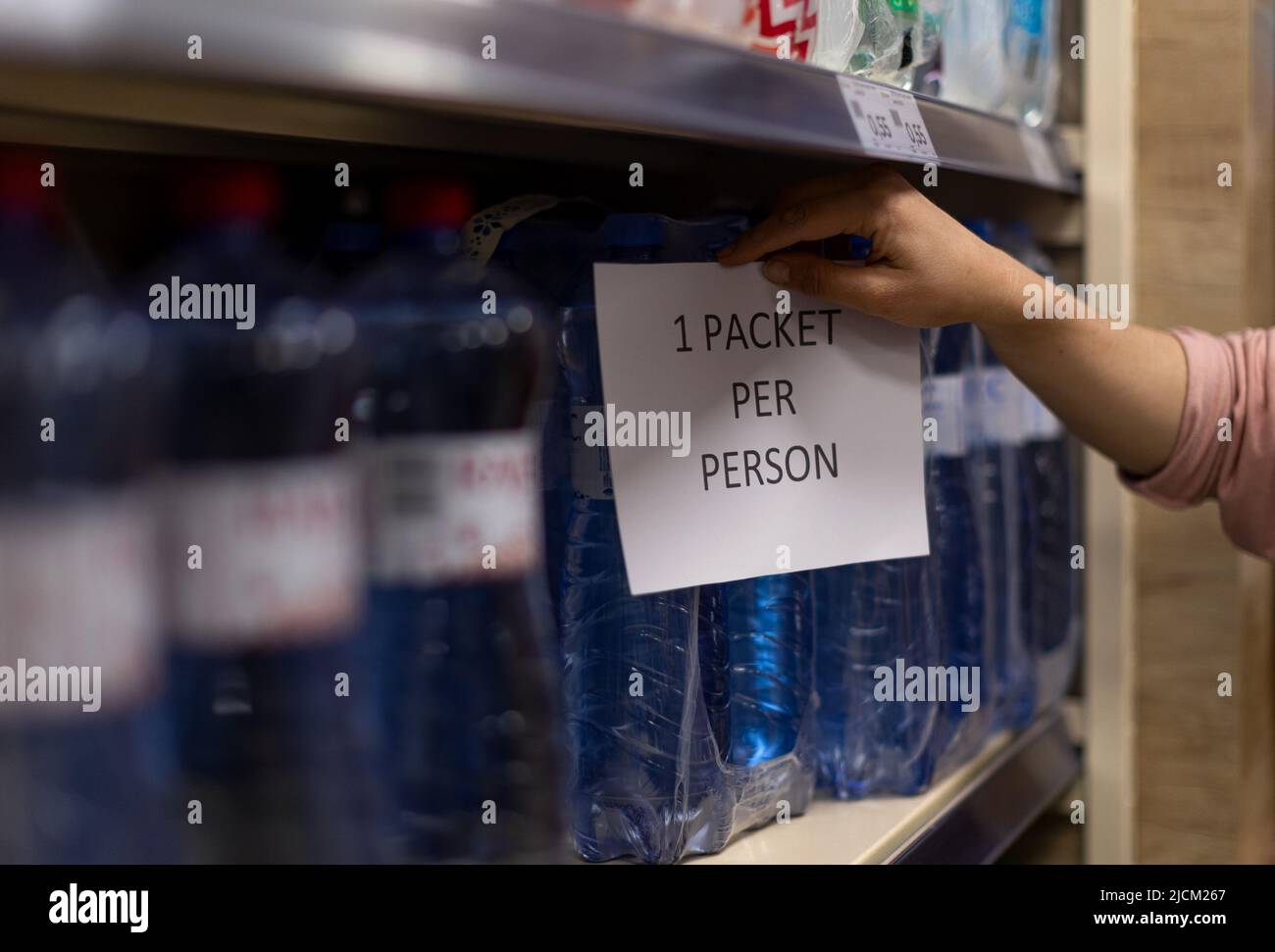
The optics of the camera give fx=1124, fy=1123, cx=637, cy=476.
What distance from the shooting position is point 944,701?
1206mm

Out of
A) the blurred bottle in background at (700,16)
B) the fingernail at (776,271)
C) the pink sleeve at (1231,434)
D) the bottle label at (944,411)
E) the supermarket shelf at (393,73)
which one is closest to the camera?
the supermarket shelf at (393,73)

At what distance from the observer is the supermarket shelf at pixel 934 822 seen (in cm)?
94

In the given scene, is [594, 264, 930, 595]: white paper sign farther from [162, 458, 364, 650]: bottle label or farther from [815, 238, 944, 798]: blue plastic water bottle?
[162, 458, 364, 650]: bottle label

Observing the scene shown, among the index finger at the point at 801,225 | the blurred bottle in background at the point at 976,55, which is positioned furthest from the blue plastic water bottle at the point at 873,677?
the blurred bottle in background at the point at 976,55

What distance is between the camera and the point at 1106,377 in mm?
1234

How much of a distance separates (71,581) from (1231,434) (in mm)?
1224

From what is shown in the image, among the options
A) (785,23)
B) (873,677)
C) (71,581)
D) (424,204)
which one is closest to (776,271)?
(785,23)

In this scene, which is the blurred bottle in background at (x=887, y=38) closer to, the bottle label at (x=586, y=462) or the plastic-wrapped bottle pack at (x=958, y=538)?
the plastic-wrapped bottle pack at (x=958, y=538)

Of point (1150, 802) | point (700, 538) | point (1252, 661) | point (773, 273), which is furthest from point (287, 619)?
point (1252, 661)

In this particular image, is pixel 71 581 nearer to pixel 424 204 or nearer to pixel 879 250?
pixel 424 204

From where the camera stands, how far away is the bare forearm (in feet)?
3.88

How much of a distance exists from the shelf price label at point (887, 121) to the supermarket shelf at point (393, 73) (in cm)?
2

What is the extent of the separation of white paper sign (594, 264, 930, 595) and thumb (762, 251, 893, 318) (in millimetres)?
21

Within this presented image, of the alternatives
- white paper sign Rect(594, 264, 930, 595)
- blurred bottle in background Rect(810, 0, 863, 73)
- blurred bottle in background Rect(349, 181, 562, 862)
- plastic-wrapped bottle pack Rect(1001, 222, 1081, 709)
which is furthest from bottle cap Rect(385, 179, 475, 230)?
plastic-wrapped bottle pack Rect(1001, 222, 1081, 709)
